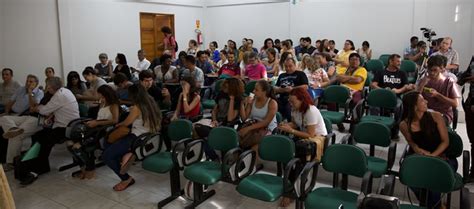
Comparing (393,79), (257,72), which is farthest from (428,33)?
(257,72)

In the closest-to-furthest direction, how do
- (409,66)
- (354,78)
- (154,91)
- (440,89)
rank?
(440,89) < (154,91) < (354,78) < (409,66)

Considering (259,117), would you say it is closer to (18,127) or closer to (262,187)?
(262,187)

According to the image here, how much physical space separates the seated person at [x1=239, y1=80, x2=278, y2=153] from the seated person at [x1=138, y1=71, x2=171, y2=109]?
140 cm

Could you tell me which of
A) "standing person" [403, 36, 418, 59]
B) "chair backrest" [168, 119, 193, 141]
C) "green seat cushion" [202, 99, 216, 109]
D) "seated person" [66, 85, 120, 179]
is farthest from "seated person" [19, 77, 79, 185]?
"standing person" [403, 36, 418, 59]

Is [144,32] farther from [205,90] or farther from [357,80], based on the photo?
[357,80]

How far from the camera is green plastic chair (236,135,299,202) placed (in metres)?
2.96

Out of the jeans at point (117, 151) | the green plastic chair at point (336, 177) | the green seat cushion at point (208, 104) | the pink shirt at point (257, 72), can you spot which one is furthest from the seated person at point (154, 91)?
the green plastic chair at point (336, 177)

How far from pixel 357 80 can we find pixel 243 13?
6.88 metres

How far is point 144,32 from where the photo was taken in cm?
1092

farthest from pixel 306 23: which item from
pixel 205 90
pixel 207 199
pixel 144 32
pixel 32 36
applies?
pixel 207 199

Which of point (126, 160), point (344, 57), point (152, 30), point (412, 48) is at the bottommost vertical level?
point (126, 160)

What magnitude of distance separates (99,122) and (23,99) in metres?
1.75

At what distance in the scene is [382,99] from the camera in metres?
4.98

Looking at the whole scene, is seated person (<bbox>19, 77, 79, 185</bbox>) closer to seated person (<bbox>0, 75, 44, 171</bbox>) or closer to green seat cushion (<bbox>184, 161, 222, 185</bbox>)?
seated person (<bbox>0, 75, 44, 171</bbox>)
